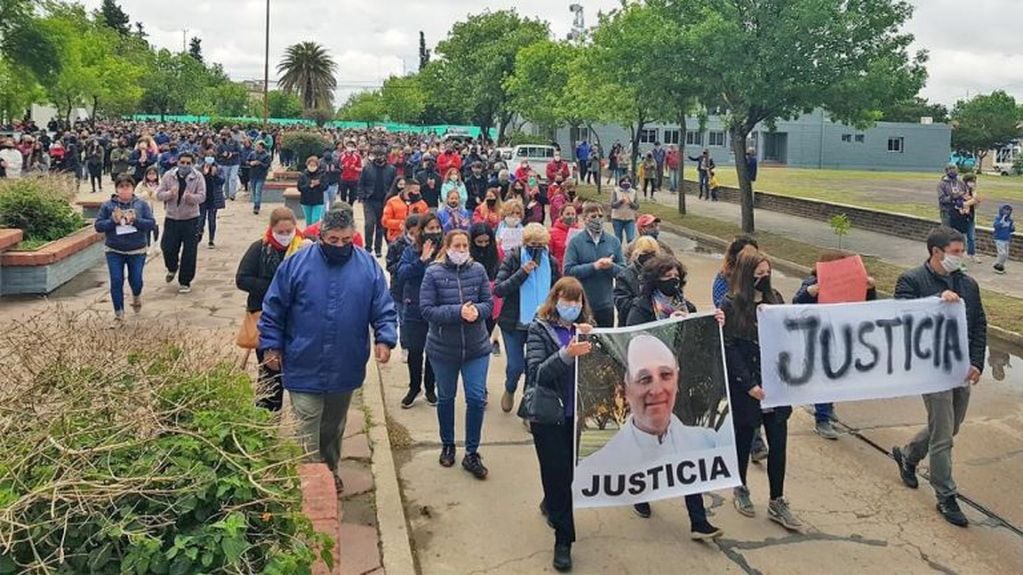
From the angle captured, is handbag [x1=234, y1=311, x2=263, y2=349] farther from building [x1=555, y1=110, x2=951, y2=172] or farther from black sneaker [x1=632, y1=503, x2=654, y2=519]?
building [x1=555, y1=110, x2=951, y2=172]

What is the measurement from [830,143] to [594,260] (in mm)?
56426

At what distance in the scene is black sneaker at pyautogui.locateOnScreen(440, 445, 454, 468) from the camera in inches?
239

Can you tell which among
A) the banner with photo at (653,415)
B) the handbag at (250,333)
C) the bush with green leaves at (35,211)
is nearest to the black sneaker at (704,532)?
the banner with photo at (653,415)

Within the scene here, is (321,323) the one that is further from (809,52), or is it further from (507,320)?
(809,52)

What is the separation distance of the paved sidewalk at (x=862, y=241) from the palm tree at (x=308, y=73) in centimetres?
6065

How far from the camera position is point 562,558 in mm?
4707

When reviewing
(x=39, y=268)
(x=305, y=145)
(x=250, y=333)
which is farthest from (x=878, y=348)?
(x=305, y=145)

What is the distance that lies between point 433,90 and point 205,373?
213 feet

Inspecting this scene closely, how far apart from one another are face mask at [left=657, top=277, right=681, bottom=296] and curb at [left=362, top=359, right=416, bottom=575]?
82.0 inches

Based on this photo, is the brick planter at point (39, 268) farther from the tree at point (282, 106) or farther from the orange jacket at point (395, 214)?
the tree at point (282, 106)

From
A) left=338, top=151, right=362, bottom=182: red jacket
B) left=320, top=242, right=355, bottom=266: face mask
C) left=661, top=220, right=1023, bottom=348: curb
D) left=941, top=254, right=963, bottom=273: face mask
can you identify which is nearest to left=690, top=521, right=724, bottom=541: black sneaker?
left=941, top=254, right=963, bottom=273: face mask

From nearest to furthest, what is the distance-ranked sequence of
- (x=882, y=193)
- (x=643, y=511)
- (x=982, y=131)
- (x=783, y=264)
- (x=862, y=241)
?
(x=643, y=511) → (x=783, y=264) → (x=862, y=241) → (x=882, y=193) → (x=982, y=131)

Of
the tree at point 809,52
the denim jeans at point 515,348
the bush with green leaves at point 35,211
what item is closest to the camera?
the denim jeans at point 515,348

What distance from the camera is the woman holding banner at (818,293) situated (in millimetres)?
6320
